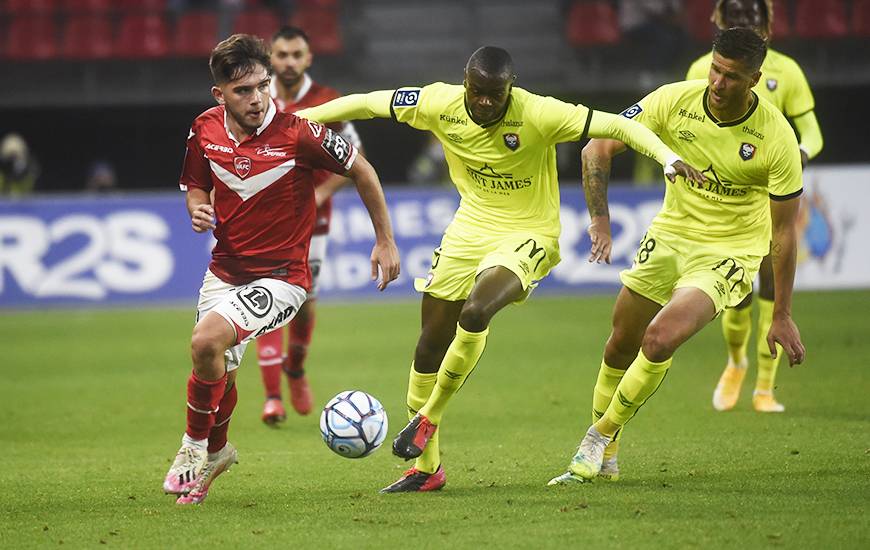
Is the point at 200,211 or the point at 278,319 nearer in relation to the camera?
the point at 200,211

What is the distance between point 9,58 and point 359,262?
877 centimetres

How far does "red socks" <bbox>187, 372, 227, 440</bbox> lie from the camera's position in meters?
5.89

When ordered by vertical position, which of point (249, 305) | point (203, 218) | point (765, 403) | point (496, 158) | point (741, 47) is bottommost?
point (765, 403)

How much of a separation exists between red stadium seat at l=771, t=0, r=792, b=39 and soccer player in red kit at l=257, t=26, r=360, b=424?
14.1 metres

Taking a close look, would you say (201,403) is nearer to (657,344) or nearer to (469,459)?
(469,459)

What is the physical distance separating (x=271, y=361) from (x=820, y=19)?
15688 millimetres

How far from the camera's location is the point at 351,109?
21.1ft

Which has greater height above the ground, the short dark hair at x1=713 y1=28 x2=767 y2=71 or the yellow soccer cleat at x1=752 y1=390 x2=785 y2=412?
the short dark hair at x1=713 y1=28 x2=767 y2=71

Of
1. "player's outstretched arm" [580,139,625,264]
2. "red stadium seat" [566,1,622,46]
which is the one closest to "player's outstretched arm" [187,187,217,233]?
"player's outstretched arm" [580,139,625,264]

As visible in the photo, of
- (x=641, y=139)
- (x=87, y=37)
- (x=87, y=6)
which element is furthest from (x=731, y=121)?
(x=87, y=6)

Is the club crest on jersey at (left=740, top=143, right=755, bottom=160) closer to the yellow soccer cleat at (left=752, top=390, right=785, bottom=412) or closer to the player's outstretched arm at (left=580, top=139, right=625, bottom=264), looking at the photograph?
the player's outstretched arm at (left=580, top=139, right=625, bottom=264)

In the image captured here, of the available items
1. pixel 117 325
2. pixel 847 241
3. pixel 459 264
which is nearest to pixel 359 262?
pixel 117 325

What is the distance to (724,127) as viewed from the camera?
6.40 meters

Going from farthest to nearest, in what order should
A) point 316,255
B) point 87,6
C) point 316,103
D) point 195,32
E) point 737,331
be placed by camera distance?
point 87,6 → point 195,32 → point 316,255 → point 316,103 → point 737,331
